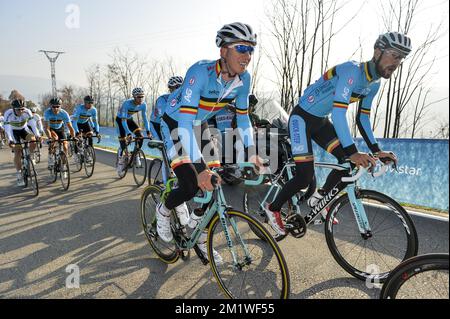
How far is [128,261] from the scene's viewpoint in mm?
3494

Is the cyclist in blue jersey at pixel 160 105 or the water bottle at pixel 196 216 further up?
the cyclist in blue jersey at pixel 160 105

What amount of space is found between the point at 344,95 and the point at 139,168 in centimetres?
554

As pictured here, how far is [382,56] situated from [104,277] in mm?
3590

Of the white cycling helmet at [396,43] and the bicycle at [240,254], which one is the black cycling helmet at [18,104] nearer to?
the bicycle at [240,254]

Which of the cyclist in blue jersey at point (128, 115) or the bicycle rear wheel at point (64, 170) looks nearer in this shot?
the bicycle rear wheel at point (64, 170)

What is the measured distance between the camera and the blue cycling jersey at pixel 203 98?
2.69 m

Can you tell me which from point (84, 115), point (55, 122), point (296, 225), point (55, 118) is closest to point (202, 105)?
point (296, 225)

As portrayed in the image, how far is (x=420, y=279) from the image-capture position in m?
1.86

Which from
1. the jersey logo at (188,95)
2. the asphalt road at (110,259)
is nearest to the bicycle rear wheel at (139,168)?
the asphalt road at (110,259)

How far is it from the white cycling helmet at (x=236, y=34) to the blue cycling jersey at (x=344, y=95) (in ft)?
3.43

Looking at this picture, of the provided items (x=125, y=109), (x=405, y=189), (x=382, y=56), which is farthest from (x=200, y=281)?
(x=125, y=109)

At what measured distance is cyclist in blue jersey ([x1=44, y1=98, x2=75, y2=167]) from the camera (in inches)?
315

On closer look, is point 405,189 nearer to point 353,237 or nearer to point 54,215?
point 353,237

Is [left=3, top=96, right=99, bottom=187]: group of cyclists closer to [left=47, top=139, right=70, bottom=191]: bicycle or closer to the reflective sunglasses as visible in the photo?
[left=47, top=139, right=70, bottom=191]: bicycle
